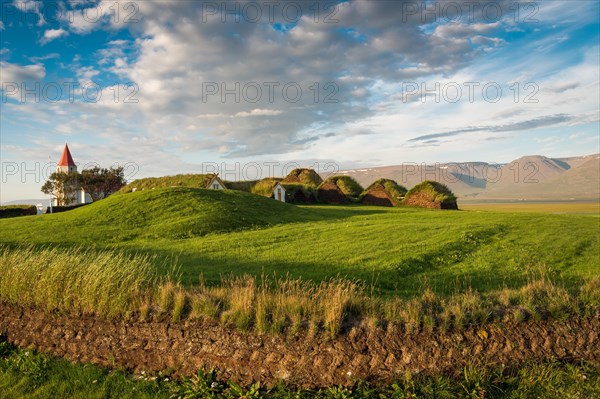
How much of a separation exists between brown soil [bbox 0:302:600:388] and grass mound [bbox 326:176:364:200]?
54.2m

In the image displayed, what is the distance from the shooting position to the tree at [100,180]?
78250mm

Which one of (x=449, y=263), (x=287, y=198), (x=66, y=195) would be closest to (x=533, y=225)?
(x=449, y=263)

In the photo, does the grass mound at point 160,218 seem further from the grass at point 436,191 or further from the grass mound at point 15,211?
the grass at point 436,191

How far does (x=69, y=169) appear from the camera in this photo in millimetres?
86312

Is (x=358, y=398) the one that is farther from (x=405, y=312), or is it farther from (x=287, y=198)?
(x=287, y=198)

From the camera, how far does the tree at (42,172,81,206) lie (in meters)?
78.3

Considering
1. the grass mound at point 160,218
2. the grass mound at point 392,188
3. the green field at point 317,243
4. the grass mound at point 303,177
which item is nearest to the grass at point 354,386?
the green field at point 317,243

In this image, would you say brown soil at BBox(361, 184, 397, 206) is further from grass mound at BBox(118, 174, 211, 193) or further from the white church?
the white church

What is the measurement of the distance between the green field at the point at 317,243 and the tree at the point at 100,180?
1995 inches

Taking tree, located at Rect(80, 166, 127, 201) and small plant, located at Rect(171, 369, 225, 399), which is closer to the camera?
small plant, located at Rect(171, 369, 225, 399)

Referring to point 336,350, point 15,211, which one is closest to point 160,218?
point 336,350

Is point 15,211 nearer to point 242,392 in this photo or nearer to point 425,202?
point 242,392

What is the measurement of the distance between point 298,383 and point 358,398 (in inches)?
40.9

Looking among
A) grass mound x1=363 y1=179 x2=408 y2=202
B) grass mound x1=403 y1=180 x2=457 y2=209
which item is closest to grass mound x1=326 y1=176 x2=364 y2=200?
grass mound x1=363 y1=179 x2=408 y2=202
